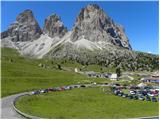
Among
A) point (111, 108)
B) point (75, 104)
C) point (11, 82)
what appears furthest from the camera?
point (11, 82)

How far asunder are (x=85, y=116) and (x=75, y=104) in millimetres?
22859

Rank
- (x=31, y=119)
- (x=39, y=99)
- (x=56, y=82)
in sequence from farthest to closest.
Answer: (x=56, y=82) < (x=39, y=99) < (x=31, y=119)

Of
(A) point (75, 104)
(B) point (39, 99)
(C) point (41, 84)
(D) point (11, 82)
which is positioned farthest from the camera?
(C) point (41, 84)

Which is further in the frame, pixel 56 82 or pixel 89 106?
pixel 56 82

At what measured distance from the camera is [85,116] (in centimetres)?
7812

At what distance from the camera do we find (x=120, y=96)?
5007 inches

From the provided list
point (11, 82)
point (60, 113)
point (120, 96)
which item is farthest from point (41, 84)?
point (60, 113)

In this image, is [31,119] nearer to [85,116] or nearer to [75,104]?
[85,116]

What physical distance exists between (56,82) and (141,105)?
104 m

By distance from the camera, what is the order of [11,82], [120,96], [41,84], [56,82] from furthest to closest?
[56,82] → [41,84] → [11,82] → [120,96]

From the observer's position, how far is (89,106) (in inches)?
3846

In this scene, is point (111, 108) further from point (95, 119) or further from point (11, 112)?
point (11, 112)

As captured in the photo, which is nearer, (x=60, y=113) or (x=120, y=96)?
(x=60, y=113)

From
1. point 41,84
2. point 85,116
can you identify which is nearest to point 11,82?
point 41,84
